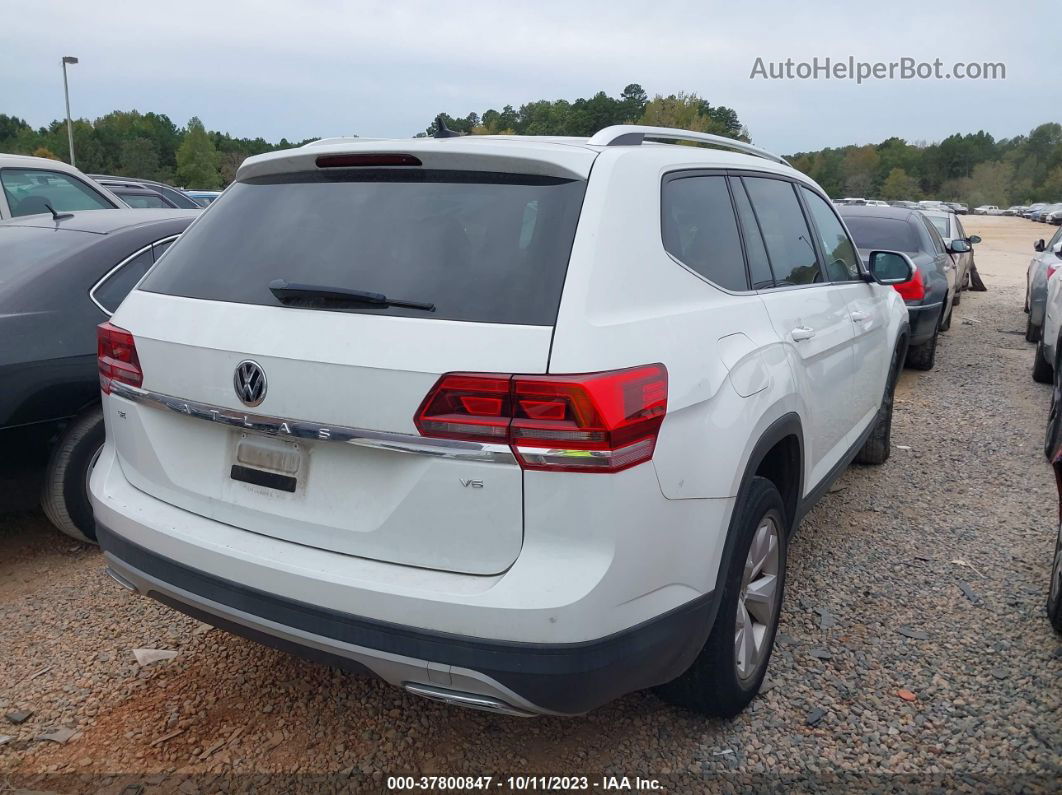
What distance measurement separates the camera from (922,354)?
8992mm

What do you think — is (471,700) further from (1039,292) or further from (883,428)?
(1039,292)

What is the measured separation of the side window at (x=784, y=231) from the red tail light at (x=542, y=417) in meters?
1.53

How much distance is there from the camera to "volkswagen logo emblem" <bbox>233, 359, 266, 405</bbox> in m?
2.23

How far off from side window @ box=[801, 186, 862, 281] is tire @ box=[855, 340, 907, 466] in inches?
36.7

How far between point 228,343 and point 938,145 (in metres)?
153

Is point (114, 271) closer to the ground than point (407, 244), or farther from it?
closer to the ground


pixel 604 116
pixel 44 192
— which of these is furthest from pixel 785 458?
pixel 604 116

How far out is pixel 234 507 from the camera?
2.37 metres

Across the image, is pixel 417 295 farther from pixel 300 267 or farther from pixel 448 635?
pixel 448 635

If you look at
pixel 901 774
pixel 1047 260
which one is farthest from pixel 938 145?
pixel 901 774

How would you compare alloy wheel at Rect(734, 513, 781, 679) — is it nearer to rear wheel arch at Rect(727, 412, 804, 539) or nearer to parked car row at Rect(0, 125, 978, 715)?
parked car row at Rect(0, 125, 978, 715)

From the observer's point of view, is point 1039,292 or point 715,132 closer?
point 1039,292

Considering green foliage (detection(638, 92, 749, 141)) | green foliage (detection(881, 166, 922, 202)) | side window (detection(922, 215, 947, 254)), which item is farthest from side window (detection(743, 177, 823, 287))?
green foliage (detection(881, 166, 922, 202))

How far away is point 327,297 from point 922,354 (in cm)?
817
